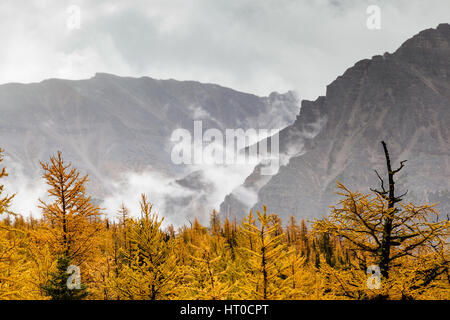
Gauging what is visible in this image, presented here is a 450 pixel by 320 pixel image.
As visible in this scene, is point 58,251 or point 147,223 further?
point 58,251

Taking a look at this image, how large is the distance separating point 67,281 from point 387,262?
12.3 m

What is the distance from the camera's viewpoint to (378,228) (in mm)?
9195

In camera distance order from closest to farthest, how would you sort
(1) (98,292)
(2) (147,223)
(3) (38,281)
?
Answer: (2) (147,223), (3) (38,281), (1) (98,292)

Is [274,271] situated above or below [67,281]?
above

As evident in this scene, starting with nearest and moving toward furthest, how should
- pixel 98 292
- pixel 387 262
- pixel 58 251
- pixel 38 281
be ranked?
pixel 387 262
pixel 38 281
pixel 58 251
pixel 98 292

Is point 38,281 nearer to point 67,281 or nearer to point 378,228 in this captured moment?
point 67,281

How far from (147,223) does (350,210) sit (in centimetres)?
779

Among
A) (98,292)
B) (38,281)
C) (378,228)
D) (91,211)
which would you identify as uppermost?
(91,211)

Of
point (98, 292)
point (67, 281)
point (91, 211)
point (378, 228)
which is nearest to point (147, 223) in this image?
point (67, 281)
